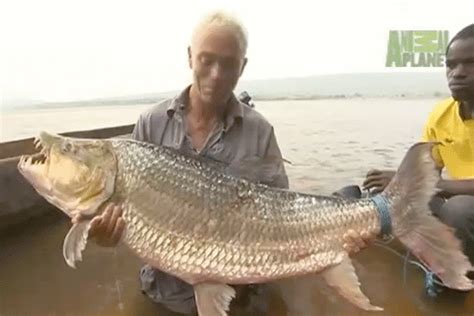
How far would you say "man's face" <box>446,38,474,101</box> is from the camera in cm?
234

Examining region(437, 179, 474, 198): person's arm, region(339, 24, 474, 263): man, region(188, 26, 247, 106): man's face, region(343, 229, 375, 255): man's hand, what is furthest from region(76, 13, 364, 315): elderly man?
region(437, 179, 474, 198): person's arm

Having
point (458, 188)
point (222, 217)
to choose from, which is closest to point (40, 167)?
point (222, 217)

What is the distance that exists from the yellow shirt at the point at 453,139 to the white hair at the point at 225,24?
3.19ft

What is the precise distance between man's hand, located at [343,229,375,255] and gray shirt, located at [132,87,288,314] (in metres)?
0.33

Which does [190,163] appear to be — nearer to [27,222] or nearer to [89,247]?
[89,247]

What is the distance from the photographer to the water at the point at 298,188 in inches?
88.9

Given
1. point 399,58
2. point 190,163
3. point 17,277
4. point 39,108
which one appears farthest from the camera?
point 39,108

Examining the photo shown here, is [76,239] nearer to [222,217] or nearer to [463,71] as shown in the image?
[222,217]

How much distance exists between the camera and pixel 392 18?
4297 millimetres

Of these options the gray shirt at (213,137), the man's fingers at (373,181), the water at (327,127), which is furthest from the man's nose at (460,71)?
the water at (327,127)

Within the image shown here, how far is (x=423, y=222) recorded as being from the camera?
1.59 metres

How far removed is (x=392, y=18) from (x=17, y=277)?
9.91 feet

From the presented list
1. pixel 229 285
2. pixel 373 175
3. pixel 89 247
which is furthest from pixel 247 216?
pixel 89 247

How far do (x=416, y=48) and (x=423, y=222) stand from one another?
270 cm
